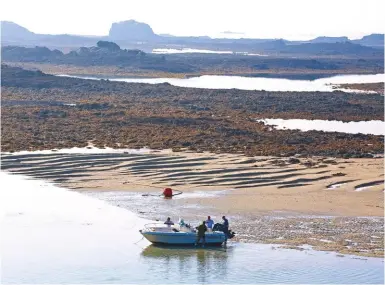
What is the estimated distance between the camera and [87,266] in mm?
21078

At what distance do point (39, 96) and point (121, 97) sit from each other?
6.98 m

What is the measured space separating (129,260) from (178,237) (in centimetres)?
206

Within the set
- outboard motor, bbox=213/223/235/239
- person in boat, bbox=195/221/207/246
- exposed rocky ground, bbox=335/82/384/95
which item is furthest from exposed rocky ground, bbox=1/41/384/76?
person in boat, bbox=195/221/207/246

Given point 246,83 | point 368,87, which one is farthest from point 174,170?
point 246,83

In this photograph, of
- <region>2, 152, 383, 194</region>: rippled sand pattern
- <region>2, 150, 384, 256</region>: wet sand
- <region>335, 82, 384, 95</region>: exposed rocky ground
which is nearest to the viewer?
<region>2, 150, 384, 256</region>: wet sand

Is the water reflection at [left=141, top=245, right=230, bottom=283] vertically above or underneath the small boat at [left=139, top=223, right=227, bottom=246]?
underneath

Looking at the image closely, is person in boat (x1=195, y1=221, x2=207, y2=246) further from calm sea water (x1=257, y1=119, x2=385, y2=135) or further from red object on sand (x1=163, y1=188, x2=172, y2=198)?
calm sea water (x1=257, y1=119, x2=385, y2=135)

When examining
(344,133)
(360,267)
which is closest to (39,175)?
(360,267)

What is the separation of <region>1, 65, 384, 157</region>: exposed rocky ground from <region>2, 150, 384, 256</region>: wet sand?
3.47 metres

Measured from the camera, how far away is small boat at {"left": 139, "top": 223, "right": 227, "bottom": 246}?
2341 cm

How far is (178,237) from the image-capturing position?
23469 mm

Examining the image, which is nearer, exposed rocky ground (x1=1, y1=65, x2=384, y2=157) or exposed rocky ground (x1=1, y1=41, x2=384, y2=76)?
exposed rocky ground (x1=1, y1=65, x2=384, y2=157)

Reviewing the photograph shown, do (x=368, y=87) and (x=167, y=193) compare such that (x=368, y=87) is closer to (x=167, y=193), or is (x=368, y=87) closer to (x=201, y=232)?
(x=167, y=193)

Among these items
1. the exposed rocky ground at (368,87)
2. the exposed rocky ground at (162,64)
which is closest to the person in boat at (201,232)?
the exposed rocky ground at (368,87)
